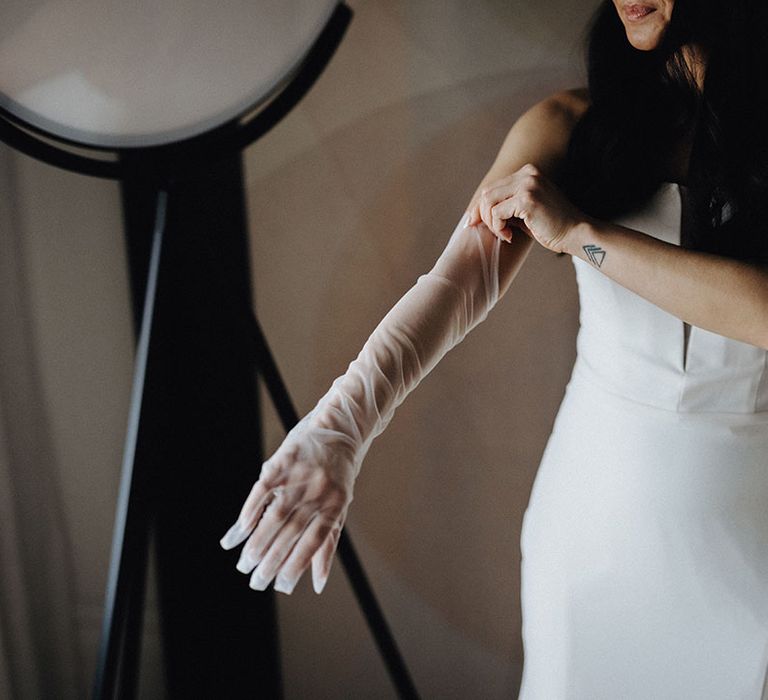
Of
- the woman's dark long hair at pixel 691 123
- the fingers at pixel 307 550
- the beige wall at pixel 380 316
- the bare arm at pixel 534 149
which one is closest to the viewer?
the fingers at pixel 307 550

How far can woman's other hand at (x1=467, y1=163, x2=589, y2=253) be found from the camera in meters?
0.94

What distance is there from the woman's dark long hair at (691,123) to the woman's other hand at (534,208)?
0.10 metres

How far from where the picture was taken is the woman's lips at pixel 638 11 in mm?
943

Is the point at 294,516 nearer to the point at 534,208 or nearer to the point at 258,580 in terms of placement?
the point at 258,580

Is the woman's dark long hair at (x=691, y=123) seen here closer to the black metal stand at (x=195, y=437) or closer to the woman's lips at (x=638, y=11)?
the woman's lips at (x=638, y=11)

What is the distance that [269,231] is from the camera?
4.71 feet

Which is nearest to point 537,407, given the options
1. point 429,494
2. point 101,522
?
point 429,494

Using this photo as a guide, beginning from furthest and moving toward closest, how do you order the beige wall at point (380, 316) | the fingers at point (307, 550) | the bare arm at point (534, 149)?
the beige wall at point (380, 316) < the bare arm at point (534, 149) < the fingers at point (307, 550)

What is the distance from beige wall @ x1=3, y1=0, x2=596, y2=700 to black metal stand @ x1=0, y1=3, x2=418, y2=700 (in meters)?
0.07

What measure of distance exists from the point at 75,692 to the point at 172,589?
1.03 feet

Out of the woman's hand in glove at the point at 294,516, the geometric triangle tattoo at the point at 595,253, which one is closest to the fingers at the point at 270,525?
the woman's hand in glove at the point at 294,516

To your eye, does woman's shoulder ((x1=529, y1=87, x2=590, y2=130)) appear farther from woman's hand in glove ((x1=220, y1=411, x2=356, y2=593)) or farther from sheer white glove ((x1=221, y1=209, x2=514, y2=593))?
woman's hand in glove ((x1=220, y1=411, x2=356, y2=593))

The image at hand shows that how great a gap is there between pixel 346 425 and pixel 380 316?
61 centimetres

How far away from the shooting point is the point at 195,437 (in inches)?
58.3
